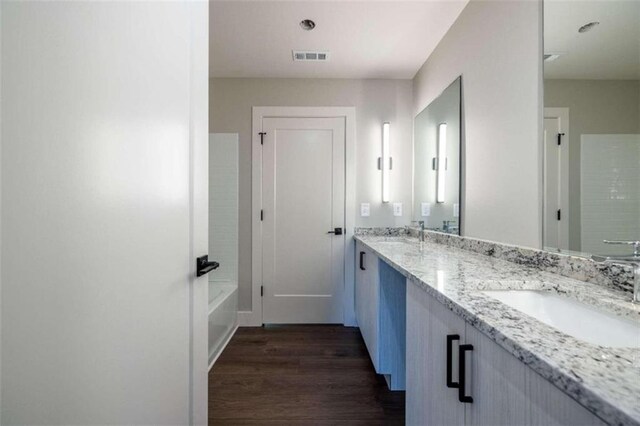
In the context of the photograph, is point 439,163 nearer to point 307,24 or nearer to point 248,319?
point 307,24

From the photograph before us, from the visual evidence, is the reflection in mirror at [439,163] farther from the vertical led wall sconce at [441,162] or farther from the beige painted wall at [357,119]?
the beige painted wall at [357,119]

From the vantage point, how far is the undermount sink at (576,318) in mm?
676

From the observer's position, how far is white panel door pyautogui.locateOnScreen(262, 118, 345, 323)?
282 centimetres

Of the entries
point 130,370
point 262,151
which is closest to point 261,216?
point 262,151

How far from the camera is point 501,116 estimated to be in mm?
1500

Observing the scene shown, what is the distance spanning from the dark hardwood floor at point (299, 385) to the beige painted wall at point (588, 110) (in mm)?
1361

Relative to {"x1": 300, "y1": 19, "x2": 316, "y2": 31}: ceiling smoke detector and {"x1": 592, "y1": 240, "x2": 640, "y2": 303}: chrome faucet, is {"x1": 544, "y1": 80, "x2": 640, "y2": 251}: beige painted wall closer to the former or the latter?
{"x1": 592, "y1": 240, "x2": 640, "y2": 303}: chrome faucet

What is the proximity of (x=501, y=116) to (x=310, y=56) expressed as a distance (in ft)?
5.56

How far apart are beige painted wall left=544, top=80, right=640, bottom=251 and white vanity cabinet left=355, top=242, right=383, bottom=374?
103 cm

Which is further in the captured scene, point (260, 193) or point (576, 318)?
point (260, 193)

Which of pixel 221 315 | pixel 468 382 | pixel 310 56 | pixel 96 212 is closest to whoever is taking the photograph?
pixel 96 212

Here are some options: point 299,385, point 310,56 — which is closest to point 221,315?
point 299,385

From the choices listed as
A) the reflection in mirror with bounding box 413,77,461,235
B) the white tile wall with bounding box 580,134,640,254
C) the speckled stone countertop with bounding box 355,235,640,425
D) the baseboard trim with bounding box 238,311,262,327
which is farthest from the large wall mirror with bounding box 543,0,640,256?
the baseboard trim with bounding box 238,311,262,327

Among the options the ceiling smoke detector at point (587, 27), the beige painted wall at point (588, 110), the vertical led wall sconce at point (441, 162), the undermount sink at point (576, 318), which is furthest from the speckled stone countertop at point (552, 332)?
the vertical led wall sconce at point (441, 162)
